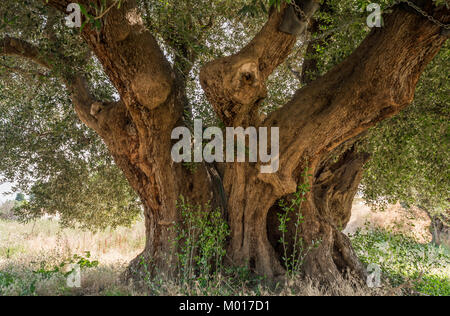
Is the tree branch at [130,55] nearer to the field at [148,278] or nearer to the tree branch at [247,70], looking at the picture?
the tree branch at [247,70]

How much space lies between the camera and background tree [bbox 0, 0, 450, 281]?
13.5ft

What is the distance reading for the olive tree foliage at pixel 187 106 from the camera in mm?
5375

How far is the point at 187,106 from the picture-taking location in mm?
5465

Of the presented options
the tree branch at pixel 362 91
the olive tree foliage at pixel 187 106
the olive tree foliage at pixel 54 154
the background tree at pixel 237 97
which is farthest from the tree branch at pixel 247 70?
the olive tree foliage at pixel 54 154

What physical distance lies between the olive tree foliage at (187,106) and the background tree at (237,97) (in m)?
0.06

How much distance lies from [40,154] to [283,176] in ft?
19.7

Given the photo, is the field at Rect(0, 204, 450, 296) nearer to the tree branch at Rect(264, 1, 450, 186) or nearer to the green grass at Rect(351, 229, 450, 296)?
the green grass at Rect(351, 229, 450, 296)

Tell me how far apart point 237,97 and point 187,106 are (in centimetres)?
157

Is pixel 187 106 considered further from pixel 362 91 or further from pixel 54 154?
pixel 54 154

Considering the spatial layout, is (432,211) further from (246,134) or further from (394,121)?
(246,134)

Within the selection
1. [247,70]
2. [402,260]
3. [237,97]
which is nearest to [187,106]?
[237,97]

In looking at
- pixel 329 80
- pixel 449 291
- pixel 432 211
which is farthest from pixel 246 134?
pixel 432 211

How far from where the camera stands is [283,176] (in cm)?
470

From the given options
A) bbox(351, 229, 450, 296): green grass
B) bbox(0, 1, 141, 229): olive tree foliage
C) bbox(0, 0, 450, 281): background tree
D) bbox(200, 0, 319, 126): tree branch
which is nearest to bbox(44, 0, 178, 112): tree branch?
bbox(0, 0, 450, 281): background tree
